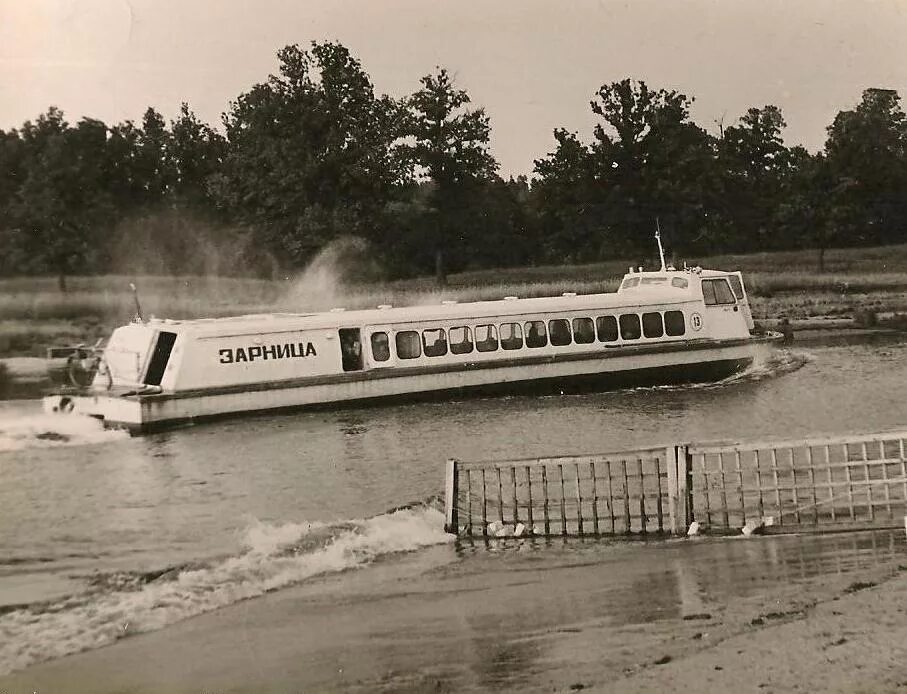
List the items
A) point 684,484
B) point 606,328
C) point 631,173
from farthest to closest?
point 606,328 < point 631,173 < point 684,484

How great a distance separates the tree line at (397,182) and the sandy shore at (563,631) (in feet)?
13.1

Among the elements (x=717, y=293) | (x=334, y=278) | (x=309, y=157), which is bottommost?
(x=717, y=293)

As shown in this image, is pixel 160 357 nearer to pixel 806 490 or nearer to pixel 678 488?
pixel 678 488

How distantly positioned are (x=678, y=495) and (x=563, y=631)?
2.33 metres

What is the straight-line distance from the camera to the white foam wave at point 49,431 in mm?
10297

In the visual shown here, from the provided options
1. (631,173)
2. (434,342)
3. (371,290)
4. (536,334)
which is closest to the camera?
(631,173)

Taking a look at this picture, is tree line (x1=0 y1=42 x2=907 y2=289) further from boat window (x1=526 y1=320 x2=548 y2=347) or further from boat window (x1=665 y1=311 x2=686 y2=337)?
boat window (x1=665 y1=311 x2=686 y2=337)

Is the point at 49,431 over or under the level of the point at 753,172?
under

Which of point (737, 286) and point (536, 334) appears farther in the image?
point (737, 286)

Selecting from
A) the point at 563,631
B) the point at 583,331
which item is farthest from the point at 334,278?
the point at 563,631

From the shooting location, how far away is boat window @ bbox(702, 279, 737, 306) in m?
15.5

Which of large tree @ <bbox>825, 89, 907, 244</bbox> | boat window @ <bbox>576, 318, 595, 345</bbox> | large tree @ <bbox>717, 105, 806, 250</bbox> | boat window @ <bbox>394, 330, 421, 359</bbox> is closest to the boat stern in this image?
boat window @ <bbox>394, 330, 421, 359</bbox>

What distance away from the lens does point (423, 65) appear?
9414 millimetres

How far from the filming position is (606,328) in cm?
1530
